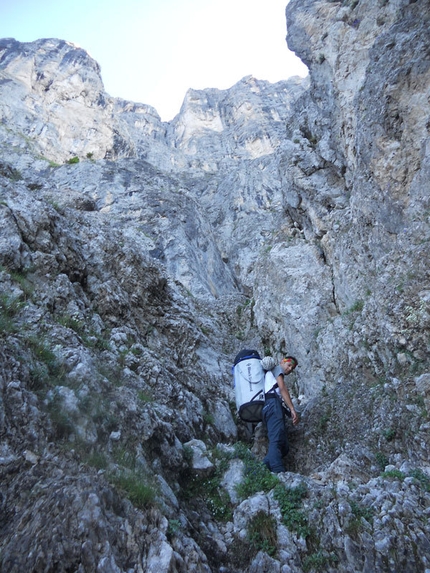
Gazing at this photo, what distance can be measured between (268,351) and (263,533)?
1180cm

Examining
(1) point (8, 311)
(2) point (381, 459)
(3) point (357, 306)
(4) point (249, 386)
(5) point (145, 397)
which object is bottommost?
(2) point (381, 459)

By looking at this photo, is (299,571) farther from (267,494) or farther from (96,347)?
(96,347)

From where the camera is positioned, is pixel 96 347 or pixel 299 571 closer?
pixel 299 571

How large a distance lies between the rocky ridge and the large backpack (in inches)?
26.5

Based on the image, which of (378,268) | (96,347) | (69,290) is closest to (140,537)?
(96,347)

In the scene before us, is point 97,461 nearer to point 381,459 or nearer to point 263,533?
point 263,533

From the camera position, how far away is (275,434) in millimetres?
6871

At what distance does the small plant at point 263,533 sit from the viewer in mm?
4449

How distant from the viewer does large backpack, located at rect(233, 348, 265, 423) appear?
768 cm

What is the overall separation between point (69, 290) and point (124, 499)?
541cm

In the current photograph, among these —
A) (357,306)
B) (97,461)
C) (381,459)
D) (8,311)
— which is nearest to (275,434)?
(381,459)

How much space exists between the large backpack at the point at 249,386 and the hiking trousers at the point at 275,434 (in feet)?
0.95

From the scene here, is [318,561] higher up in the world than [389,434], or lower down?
higher up

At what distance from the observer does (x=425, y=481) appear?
4.98 m
